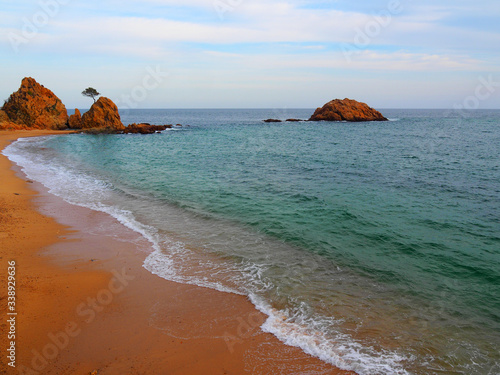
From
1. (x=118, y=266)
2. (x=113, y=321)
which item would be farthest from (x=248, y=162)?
(x=113, y=321)

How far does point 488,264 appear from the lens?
35.6ft

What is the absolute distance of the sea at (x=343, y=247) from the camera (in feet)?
24.3

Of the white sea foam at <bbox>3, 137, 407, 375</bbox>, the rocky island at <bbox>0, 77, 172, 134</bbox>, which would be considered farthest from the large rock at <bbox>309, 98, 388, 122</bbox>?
the white sea foam at <bbox>3, 137, 407, 375</bbox>

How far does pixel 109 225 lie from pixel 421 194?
56.2ft

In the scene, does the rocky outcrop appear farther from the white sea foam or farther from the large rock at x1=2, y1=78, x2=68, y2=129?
the white sea foam

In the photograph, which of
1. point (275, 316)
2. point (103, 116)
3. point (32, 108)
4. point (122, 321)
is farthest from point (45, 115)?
point (275, 316)

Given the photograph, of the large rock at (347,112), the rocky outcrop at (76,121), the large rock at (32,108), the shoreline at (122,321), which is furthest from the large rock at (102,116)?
the large rock at (347,112)

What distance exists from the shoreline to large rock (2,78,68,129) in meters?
73.0

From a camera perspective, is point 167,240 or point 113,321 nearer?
point 113,321

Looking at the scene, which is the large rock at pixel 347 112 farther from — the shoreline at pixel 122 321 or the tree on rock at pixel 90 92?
the shoreline at pixel 122 321

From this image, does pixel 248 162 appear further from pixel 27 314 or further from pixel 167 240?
pixel 27 314

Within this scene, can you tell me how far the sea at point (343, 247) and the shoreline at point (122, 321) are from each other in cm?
62

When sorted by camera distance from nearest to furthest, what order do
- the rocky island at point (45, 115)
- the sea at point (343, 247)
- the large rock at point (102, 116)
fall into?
the sea at point (343, 247) < the rocky island at point (45, 115) < the large rock at point (102, 116)

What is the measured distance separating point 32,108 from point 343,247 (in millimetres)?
81447
